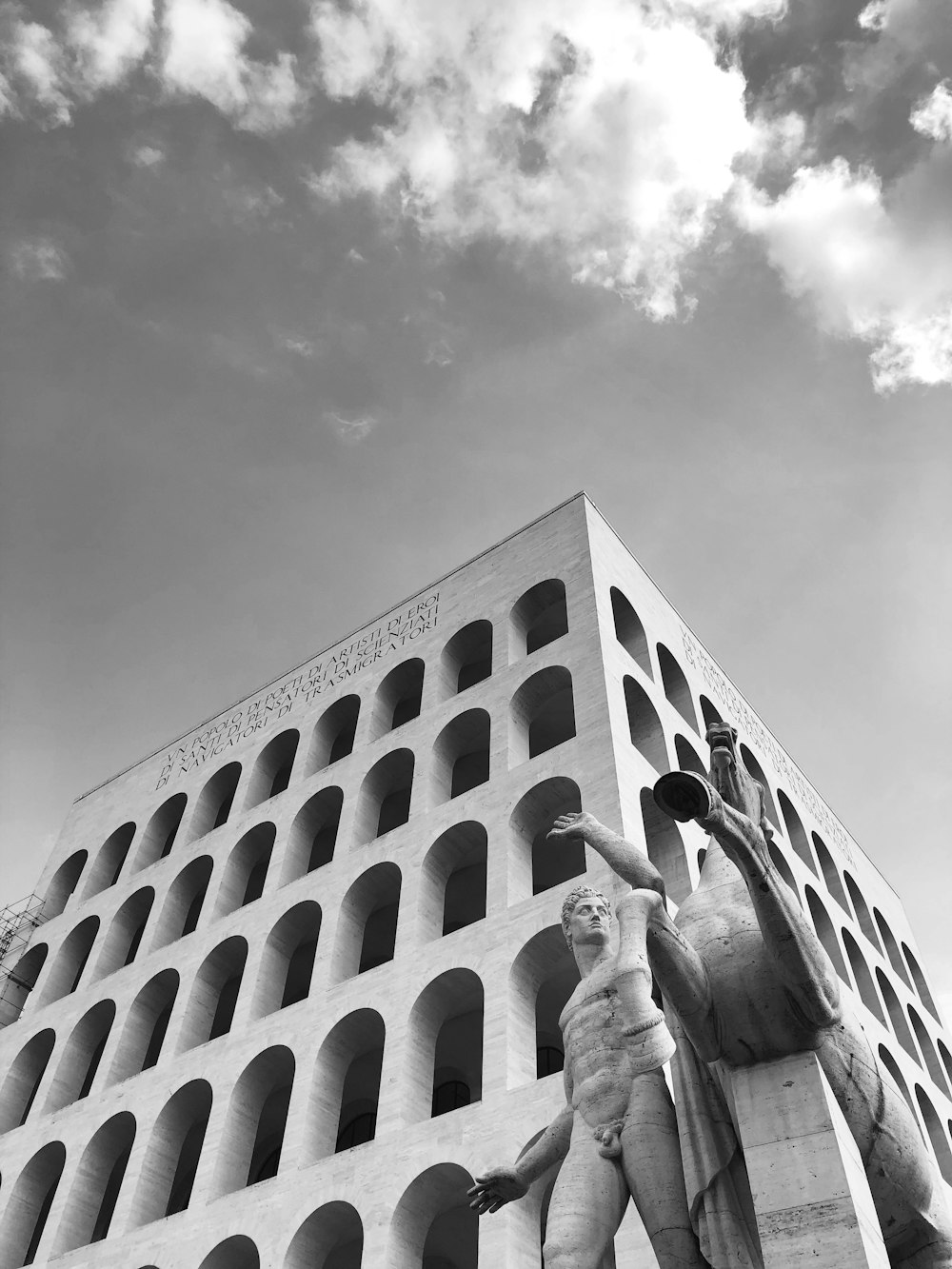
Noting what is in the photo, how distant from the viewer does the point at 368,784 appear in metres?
28.2

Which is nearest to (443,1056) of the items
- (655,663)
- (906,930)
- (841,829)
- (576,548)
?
(655,663)

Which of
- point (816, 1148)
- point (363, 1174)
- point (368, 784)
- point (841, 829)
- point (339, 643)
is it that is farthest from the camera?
point (841, 829)

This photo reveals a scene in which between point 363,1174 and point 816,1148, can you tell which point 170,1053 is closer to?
point 363,1174

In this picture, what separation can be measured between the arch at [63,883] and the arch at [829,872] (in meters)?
22.0

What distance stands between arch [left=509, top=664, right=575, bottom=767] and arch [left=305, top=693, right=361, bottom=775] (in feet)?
17.0

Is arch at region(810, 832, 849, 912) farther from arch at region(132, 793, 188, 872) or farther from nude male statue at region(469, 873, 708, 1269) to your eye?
nude male statue at region(469, 873, 708, 1269)

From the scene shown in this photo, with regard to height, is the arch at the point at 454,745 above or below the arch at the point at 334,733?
below

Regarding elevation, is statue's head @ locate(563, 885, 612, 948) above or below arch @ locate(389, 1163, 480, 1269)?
below

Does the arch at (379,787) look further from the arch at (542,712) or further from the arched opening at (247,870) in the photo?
the arch at (542,712)

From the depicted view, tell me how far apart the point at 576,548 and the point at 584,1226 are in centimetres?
2282

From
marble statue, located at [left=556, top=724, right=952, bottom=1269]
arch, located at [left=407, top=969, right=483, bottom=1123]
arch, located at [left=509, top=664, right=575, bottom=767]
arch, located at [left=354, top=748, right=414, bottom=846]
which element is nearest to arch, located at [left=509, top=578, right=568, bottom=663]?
arch, located at [left=509, top=664, right=575, bottom=767]

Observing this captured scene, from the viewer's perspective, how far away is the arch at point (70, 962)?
31.3 metres

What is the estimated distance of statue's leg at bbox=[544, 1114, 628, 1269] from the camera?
6758 millimetres

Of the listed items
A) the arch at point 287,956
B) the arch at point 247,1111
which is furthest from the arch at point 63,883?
the arch at point 247,1111
